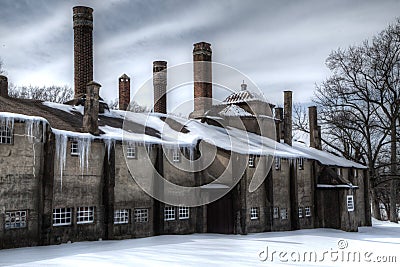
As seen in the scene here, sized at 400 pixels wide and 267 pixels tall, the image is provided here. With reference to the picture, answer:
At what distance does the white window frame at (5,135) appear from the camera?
17656mm

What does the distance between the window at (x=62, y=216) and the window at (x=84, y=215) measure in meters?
0.41

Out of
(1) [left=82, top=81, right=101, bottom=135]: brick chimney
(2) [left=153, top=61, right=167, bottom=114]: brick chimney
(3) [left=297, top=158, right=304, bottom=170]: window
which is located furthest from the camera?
(2) [left=153, top=61, right=167, bottom=114]: brick chimney

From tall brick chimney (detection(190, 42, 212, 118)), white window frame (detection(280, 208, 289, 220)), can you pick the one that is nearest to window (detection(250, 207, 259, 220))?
white window frame (detection(280, 208, 289, 220))

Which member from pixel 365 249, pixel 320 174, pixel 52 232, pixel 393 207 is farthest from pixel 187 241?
pixel 393 207

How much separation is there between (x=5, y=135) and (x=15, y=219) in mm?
3279

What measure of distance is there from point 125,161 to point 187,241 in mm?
4887

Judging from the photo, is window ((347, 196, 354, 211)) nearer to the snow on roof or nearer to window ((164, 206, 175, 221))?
the snow on roof

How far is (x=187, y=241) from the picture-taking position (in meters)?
20.8

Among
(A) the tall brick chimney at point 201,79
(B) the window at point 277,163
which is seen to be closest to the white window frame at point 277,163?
(B) the window at point 277,163

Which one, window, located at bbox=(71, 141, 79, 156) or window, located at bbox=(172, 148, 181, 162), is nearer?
window, located at bbox=(71, 141, 79, 156)

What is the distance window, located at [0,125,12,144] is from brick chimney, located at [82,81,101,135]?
3906 millimetres

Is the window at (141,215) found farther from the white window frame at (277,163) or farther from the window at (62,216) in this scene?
the white window frame at (277,163)

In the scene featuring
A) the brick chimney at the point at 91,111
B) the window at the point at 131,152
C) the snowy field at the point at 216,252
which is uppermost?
the brick chimney at the point at 91,111

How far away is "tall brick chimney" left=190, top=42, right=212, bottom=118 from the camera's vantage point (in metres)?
33.7
